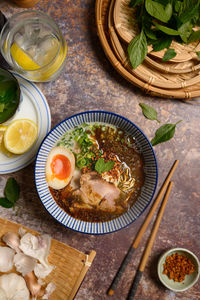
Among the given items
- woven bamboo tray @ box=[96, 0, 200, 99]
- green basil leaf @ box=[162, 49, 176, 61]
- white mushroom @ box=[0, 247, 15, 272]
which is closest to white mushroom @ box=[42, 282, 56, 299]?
white mushroom @ box=[0, 247, 15, 272]

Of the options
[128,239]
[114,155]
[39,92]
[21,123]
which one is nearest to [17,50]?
[39,92]

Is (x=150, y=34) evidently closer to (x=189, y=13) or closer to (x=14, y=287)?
(x=189, y=13)

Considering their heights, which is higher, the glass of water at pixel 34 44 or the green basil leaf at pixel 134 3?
the green basil leaf at pixel 134 3

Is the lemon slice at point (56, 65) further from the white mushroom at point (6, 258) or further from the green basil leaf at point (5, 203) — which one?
the white mushroom at point (6, 258)

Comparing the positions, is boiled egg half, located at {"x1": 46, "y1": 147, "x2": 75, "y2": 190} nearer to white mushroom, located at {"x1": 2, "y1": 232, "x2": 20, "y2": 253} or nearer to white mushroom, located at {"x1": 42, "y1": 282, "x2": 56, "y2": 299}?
white mushroom, located at {"x1": 2, "y1": 232, "x2": 20, "y2": 253}

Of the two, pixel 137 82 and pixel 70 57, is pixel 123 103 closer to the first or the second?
pixel 137 82

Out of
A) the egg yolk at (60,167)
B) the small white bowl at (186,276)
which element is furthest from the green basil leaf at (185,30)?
the small white bowl at (186,276)
